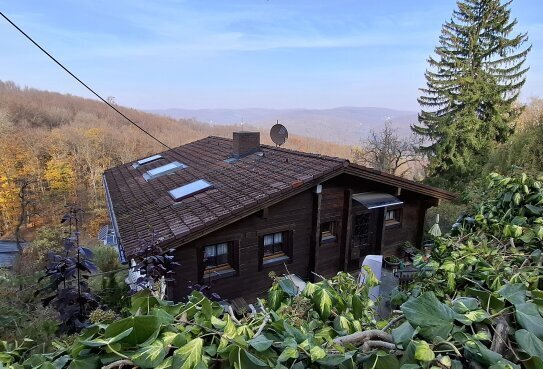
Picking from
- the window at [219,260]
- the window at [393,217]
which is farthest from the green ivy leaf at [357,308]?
the window at [393,217]

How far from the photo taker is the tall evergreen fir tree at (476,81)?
59.2 ft

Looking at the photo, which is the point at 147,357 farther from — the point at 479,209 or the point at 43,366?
the point at 479,209

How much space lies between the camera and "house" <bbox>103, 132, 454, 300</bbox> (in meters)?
6.24

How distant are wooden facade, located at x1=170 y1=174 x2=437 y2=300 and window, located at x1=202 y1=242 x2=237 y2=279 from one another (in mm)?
24

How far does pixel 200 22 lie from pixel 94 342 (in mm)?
10668

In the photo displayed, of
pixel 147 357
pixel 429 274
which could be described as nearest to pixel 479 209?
pixel 429 274

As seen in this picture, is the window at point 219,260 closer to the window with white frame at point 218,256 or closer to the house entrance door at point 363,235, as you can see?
the window with white frame at point 218,256

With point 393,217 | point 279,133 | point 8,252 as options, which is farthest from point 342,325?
point 8,252

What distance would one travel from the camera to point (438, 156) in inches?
740

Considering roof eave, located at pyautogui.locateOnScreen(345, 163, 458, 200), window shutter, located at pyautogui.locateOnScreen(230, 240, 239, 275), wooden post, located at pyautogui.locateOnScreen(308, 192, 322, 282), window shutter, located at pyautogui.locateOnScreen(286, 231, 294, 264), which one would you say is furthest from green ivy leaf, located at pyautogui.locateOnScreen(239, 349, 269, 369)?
roof eave, located at pyautogui.locateOnScreen(345, 163, 458, 200)

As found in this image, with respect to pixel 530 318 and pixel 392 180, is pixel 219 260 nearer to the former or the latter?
pixel 392 180

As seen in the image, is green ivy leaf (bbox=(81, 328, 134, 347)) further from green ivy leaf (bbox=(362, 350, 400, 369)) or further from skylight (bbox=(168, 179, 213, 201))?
skylight (bbox=(168, 179, 213, 201))

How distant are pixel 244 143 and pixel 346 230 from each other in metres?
4.41

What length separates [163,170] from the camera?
10.6 m
